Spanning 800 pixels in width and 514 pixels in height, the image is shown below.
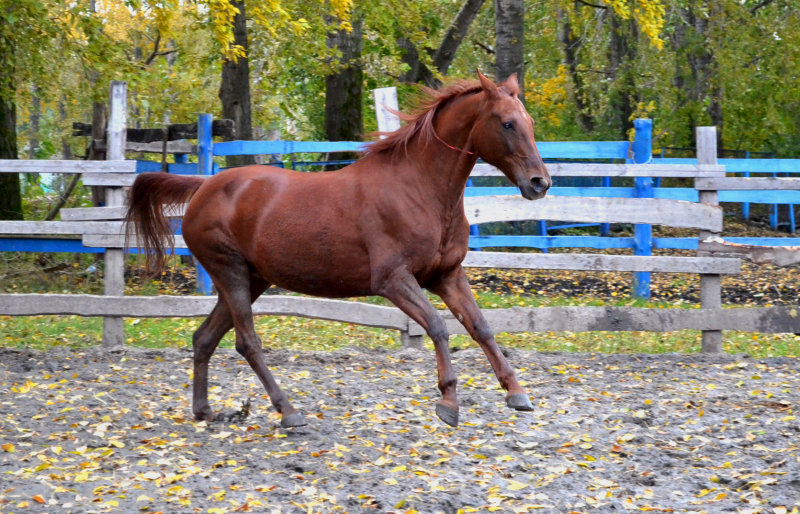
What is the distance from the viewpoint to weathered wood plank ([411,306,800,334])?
8102 millimetres

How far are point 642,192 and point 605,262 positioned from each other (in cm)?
287

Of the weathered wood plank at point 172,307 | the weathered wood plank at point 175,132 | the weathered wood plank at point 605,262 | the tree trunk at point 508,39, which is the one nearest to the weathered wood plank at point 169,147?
the weathered wood plank at point 175,132

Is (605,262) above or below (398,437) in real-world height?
above

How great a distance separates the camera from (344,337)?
377 inches

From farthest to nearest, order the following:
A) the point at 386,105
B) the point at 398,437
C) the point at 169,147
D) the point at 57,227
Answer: the point at 169,147
the point at 386,105
the point at 57,227
the point at 398,437

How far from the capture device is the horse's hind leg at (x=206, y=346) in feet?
19.7

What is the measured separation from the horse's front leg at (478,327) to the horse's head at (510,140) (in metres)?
0.67

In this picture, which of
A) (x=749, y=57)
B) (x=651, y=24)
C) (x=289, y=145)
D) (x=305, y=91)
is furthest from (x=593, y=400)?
(x=305, y=91)

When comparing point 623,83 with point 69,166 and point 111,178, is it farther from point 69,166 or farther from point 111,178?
point 69,166

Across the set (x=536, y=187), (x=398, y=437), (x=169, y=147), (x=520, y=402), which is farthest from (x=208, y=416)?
(x=169, y=147)

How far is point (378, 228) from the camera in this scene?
5.47 metres

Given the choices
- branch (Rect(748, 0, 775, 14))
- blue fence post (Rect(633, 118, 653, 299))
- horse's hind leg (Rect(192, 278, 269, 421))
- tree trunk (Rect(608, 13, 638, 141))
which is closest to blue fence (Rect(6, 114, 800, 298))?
blue fence post (Rect(633, 118, 653, 299))

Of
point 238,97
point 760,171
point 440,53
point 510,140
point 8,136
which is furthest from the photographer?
point 440,53

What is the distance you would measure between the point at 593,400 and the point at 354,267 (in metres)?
1.97
